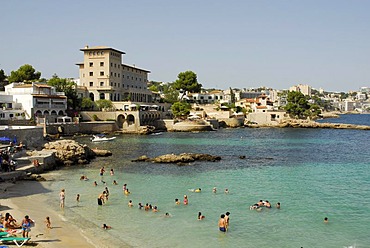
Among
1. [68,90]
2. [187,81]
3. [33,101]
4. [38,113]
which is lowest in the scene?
[38,113]

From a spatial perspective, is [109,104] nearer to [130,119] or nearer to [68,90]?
[130,119]

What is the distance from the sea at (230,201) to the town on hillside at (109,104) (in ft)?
88.9

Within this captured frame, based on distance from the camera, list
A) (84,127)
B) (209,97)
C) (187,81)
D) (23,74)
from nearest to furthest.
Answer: (84,127)
(23,74)
(187,81)
(209,97)

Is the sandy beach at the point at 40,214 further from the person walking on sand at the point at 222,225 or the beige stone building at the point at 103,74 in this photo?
the beige stone building at the point at 103,74

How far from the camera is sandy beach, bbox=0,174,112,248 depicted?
17.0 metres

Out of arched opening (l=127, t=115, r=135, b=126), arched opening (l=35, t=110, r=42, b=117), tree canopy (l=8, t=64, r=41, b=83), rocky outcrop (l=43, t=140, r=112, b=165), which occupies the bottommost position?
rocky outcrop (l=43, t=140, r=112, b=165)

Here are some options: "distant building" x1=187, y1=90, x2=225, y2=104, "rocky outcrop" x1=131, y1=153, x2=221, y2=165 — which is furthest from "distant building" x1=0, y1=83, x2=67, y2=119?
"distant building" x1=187, y1=90, x2=225, y2=104

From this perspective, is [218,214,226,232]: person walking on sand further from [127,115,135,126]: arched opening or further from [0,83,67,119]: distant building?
[127,115,135,126]: arched opening

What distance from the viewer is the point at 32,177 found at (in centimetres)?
2997

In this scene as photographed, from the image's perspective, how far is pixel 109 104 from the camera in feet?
265

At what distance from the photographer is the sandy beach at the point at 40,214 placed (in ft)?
55.6

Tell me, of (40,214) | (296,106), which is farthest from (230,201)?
(296,106)

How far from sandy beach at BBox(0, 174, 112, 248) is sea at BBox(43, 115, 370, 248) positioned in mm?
587

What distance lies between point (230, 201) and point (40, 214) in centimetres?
1144
